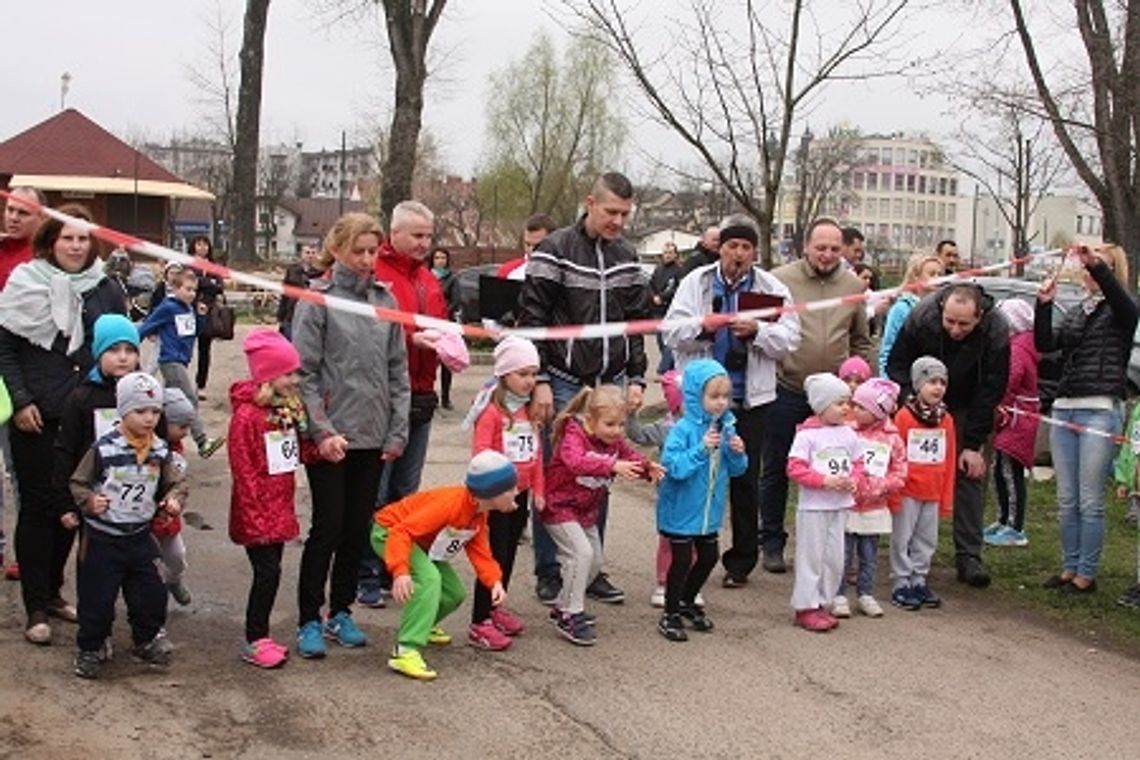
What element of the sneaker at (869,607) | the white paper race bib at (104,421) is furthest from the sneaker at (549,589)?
the white paper race bib at (104,421)

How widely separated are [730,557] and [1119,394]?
8.02ft

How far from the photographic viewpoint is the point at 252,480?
5.63 m

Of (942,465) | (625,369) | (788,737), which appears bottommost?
(788,737)

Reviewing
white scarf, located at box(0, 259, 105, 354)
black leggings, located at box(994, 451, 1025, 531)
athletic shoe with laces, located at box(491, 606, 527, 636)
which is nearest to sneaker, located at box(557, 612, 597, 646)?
athletic shoe with laces, located at box(491, 606, 527, 636)

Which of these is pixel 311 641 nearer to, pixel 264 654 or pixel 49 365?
pixel 264 654

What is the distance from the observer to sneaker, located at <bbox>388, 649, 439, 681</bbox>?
5.58 meters

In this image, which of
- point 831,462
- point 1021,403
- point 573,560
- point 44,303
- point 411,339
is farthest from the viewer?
point 1021,403

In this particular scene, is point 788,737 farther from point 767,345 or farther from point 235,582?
point 235,582

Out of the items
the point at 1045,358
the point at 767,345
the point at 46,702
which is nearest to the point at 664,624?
the point at 767,345

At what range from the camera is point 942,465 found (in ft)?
24.1

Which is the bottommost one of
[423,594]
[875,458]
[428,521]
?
[423,594]

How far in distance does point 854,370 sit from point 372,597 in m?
3.09

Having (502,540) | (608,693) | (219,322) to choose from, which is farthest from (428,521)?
(219,322)

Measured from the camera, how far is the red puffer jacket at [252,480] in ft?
18.4
